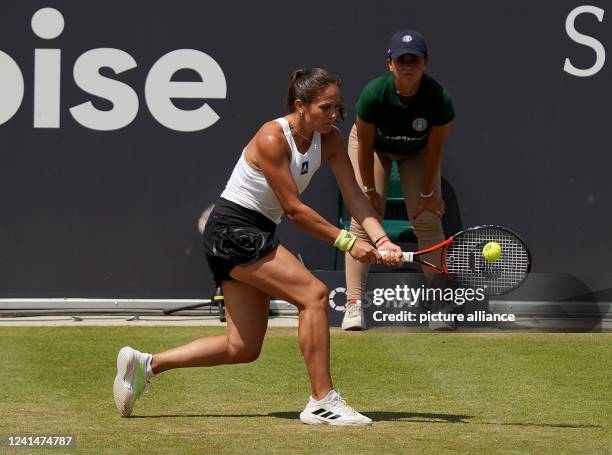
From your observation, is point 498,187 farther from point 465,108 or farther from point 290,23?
point 290,23

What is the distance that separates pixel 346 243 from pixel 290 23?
389 centimetres

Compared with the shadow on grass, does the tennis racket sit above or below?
above

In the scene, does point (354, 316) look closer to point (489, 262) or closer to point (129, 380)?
point (489, 262)

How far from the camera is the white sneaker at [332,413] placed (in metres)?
5.24

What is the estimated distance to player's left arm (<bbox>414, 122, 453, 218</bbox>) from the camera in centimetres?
776

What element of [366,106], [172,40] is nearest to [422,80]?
[366,106]

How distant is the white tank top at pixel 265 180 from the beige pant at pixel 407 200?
8.65 feet

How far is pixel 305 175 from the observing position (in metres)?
5.52

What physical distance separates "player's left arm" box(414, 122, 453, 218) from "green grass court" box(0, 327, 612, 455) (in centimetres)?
78

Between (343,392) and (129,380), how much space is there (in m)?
1.19
